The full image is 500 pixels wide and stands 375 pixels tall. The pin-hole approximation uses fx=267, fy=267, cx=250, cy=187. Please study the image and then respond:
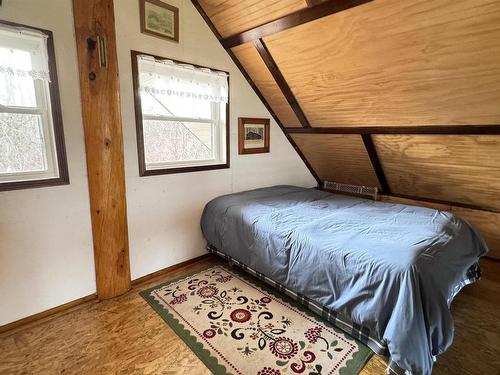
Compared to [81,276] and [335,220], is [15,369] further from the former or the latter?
[335,220]

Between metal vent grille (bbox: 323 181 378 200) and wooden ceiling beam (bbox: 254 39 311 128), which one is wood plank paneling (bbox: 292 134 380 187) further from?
wooden ceiling beam (bbox: 254 39 311 128)

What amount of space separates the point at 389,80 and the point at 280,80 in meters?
0.97

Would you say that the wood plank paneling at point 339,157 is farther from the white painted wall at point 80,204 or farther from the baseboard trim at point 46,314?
the baseboard trim at point 46,314

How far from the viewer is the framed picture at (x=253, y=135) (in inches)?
114

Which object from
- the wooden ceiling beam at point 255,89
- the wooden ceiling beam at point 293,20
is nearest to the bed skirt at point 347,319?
the wooden ceiling beam at point 255,89

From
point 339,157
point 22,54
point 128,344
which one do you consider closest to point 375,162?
point 339,157

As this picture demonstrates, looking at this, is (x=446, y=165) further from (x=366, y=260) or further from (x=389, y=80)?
(x=366, y=260)

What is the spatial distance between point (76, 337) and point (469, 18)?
2984mm

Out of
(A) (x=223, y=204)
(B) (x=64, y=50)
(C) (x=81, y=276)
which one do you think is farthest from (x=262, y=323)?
(B) (x=64, y=50)

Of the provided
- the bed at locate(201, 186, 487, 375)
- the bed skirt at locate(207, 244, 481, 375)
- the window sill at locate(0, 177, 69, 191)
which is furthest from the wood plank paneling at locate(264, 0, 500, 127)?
the window sill at locate(0, 177, 69, 191)

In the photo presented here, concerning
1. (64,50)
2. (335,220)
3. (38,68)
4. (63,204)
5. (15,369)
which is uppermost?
(64,50)

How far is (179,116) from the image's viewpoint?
2.48 metres

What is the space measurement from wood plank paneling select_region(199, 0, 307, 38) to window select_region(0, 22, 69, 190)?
4.20ft

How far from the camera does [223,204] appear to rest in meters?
2.51
